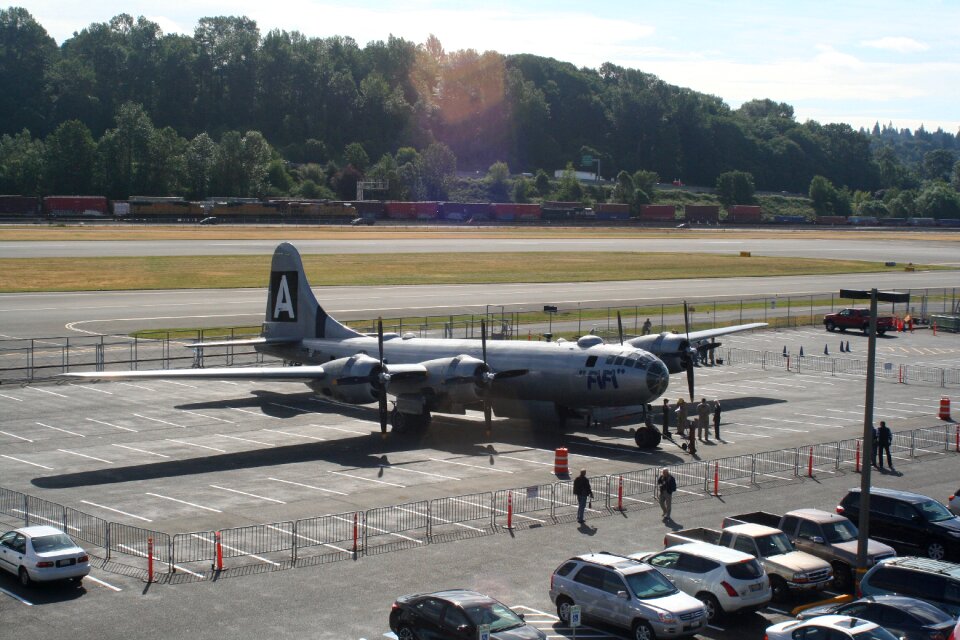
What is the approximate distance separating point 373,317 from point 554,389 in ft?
130

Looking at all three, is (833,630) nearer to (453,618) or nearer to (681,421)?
(453,618)

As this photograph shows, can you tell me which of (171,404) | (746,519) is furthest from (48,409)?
(746,519)

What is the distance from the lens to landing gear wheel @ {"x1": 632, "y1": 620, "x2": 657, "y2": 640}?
20.2 metres

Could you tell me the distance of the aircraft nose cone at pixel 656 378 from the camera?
40.6 meters

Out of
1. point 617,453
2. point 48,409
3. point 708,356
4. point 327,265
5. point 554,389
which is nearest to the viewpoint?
point 617,453

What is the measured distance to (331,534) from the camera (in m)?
28.2

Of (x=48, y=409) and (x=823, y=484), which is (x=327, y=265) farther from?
(x=823, y=484)

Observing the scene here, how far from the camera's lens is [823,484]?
34.5 meters

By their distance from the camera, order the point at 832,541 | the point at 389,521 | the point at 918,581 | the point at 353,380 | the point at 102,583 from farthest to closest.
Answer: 1. the point at 353,380
2. the point at 389,521
3. the point at 832,541
4. the point at 102,583
5. the point at 918,581

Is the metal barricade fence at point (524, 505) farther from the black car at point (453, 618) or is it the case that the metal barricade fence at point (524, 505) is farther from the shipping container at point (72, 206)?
the shipping container at point (72, 206)

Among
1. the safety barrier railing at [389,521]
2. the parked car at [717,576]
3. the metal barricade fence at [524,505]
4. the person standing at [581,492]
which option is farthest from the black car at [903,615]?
the metal barricade fence at [524,505]

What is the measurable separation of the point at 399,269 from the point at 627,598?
99611 mm

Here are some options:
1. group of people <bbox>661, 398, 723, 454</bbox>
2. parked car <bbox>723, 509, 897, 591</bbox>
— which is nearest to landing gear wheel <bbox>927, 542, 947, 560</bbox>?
parked car <bbox>723, 509, 897, 591</bbox>

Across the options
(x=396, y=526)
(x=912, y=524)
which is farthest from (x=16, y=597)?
(x=912, y=524)
